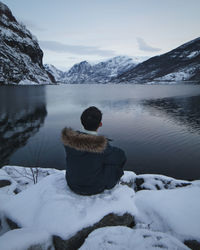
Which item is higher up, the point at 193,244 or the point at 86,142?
the point at 86,142

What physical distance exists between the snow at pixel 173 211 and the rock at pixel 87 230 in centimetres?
42

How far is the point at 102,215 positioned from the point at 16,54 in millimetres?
182561

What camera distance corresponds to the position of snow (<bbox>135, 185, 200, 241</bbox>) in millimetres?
3723

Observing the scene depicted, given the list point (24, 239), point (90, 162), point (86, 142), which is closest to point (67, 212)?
point (24, 239)

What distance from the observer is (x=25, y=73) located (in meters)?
148

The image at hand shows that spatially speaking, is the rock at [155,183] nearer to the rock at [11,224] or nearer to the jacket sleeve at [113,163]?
the jacket sleeve at [113,163]

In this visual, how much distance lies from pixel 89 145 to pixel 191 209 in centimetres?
307

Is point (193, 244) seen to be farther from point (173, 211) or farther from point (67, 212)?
point (67, 212)

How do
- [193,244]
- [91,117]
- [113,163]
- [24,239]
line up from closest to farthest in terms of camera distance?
1. [24,239]
2. [193,244]
3. [91,117]
4. [113,163]

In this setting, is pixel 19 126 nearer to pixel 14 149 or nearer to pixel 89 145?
pixel 14 149

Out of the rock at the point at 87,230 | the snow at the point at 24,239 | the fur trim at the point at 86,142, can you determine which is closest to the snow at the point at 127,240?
the rock at the point at 87,230

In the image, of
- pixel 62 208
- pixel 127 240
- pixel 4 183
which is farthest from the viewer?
pixel 4 183

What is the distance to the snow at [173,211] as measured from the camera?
3723mm

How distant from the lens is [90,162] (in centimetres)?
377
